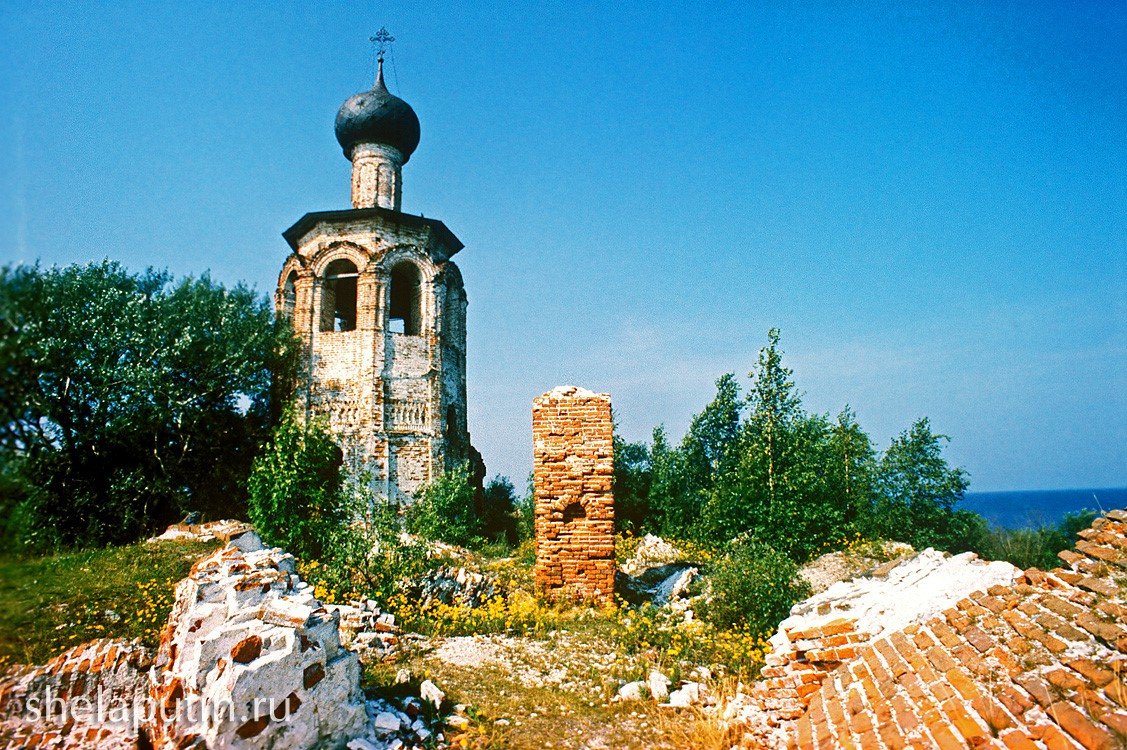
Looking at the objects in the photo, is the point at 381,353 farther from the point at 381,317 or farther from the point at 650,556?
the point at 650,556

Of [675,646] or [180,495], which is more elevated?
[180,495]

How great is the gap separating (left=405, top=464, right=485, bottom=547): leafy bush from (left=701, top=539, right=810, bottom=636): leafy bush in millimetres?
9541

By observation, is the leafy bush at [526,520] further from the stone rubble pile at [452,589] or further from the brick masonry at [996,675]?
the brick masonry at [996,675]

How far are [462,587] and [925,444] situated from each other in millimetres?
14807

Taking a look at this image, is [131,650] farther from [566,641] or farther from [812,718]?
[812,718]

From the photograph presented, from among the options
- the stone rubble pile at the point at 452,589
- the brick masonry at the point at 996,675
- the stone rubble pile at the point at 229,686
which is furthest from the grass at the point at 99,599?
the brick masonry at the point at 996,675

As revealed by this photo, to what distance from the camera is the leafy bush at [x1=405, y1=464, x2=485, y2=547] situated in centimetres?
1602

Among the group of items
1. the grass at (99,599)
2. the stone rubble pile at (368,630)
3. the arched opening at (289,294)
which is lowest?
the stone rubble pile at (368,630)

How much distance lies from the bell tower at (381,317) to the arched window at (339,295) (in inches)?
2.1

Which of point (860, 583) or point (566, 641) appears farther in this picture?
point (566, 641)

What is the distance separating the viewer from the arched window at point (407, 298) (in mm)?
19234

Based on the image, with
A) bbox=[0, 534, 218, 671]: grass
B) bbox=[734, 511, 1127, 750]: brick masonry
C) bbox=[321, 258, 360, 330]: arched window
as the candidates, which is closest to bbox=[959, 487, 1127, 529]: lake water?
bbox=[734, 511, 1127, 750]: brick masonry

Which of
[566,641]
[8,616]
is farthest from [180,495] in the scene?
[8,616]

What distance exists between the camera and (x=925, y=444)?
1761 cm
